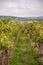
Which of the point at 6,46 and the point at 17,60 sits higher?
the point at 6,46

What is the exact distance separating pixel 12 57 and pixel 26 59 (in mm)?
2841

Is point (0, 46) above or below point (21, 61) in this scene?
above

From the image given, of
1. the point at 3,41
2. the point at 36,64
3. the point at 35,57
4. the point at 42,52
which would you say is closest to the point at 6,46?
the point at 3,41

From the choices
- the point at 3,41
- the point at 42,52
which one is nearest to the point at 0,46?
the point at 3,41

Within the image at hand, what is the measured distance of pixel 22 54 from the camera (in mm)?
40656

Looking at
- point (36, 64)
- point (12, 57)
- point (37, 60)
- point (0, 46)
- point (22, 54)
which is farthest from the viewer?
point (22, 54)

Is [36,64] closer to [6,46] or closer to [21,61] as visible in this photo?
[21,61]

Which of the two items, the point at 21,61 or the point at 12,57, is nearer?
the point at 21,61

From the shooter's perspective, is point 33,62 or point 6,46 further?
point 33,62

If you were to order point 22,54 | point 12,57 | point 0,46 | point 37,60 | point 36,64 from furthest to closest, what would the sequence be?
point 22,54
point 12,57
point 37,60
point 36,64
point 0,46

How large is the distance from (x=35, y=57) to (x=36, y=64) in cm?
515

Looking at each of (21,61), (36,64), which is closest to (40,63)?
(36,64)

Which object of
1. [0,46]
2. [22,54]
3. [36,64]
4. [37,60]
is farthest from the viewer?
[22,54]

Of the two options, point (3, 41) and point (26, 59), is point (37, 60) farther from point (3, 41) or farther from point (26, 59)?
point (3, 41)
